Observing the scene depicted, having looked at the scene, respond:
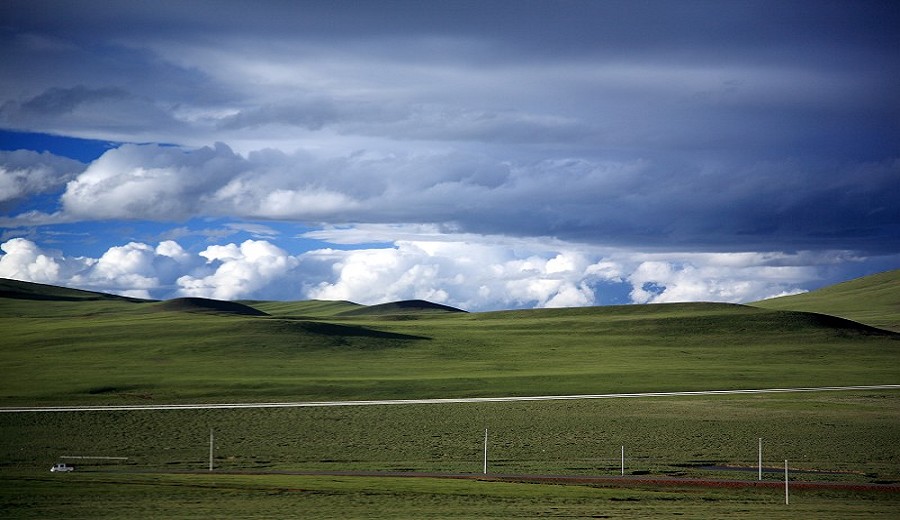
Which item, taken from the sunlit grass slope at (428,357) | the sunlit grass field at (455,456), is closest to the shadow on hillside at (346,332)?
the sunlit grass slope at (428,357)

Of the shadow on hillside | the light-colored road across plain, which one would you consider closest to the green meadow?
the shadow on hillside

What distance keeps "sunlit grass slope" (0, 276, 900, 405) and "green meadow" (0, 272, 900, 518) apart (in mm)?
518

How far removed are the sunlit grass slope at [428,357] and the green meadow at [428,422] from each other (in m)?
0.52

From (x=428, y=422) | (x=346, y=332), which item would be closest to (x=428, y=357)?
(x=346, y=332)

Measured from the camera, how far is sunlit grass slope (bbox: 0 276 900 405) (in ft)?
278

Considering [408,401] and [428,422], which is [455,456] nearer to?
[428,422]

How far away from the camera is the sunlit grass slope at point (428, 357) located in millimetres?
84625

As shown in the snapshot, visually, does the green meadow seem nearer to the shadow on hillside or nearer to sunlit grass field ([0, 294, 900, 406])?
sunlit grass field ([0, 294, 900, 406])

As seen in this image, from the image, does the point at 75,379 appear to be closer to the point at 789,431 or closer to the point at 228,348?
the point at 228,348

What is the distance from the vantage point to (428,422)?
211 feet

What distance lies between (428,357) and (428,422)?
53399 millimetres

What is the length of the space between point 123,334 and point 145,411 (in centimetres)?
6019

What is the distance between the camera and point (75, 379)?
284 feet

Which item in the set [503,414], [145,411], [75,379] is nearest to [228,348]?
[75,379]
